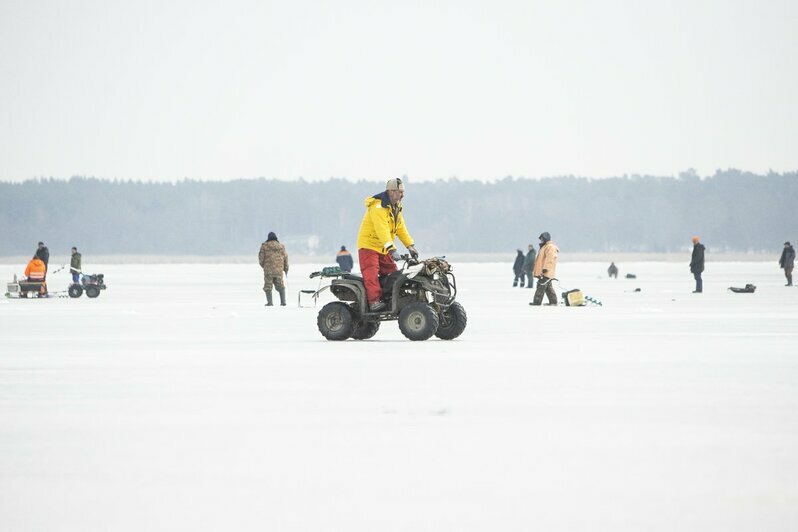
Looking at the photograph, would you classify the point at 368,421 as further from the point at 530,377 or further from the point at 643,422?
the point at 530,377

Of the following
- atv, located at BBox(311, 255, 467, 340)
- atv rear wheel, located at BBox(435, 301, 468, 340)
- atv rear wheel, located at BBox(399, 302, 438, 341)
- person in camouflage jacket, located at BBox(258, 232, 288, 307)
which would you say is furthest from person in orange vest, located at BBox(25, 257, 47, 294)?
atv rear wheel, located at BBox(399, 302, 438, 341)

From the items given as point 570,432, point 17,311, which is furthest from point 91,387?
point 17,311

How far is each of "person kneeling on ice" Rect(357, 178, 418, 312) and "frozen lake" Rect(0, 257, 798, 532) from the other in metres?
0.83

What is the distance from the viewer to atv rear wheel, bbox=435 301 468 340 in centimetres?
1791

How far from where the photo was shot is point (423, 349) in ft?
52.7

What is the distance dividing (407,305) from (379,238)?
0.91 m

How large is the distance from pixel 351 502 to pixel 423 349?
969 cm

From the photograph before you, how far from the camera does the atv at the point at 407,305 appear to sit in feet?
56.9

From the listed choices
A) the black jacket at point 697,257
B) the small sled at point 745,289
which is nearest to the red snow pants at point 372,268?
the black jacket at point 697,257

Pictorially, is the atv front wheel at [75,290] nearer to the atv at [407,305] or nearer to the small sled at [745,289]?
the small sled at [745,289]

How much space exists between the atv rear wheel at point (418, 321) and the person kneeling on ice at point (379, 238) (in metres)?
0.42

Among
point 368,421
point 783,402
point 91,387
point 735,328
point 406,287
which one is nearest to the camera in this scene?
point 368,421

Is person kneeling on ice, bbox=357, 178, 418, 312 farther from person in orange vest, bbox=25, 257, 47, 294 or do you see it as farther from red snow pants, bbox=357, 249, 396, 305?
person in orange vest, bbox=25, 257, 47, 294

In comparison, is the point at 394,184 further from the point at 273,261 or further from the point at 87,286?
the point at 87,286
